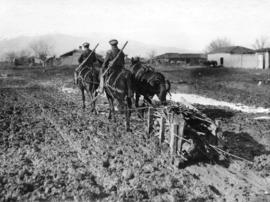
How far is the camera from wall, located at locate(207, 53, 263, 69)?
156 ft

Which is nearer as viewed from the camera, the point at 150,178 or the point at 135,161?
the point at 150,178

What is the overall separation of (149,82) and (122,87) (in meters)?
1.13

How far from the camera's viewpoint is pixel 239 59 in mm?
51656

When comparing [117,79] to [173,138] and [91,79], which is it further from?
[173,138]

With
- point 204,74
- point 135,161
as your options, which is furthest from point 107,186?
point 204,74

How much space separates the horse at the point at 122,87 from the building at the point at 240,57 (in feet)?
126

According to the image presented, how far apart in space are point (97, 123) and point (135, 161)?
411 centimetres

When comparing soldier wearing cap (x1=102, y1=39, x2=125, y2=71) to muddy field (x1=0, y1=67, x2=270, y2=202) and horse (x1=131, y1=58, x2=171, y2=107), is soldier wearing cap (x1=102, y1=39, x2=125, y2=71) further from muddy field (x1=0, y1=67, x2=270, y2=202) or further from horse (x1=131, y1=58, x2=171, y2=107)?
muddy field (x1=0, y1=67, x2=270, y2=202)

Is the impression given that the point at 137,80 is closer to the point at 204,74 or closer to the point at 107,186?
the point at 107,186

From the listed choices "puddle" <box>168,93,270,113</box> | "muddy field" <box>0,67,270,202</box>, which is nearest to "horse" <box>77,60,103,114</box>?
"muddy field" <box>0,67,270,202</box>

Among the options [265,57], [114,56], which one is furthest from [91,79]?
[265,57]

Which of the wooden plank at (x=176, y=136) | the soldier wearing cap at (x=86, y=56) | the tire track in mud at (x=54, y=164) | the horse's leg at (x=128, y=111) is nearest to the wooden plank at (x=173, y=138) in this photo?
the wooden plank at (x=176, y=136)

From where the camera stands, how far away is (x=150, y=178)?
670 cm

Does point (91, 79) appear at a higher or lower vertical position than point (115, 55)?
lower
